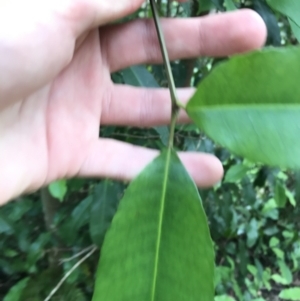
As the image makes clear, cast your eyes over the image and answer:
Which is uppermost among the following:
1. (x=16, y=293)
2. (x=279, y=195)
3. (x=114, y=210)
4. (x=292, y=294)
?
(x=114, y=210)

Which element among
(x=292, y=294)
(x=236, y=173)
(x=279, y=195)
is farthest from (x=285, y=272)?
(x=236, y=173)

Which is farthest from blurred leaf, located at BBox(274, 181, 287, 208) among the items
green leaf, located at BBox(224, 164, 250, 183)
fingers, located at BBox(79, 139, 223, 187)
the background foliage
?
fingers, located at BBox(79, 139, 223, 187)

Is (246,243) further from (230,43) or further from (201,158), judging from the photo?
(230,43)

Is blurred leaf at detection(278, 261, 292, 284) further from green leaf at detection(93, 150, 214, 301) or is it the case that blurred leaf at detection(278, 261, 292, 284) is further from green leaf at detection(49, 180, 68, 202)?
green leaf at detection(93, 150, 214, 301)

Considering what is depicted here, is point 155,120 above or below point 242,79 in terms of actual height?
below

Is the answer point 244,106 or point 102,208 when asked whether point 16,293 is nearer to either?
point 102,208

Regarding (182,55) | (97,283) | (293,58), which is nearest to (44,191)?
(182,55)

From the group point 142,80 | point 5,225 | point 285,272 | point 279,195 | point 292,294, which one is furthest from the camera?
point 285,272
